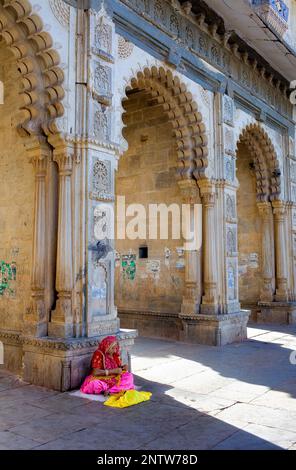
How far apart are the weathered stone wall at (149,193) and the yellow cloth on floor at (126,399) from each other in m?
4.60

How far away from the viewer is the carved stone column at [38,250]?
611cm

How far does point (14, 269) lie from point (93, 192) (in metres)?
1.76

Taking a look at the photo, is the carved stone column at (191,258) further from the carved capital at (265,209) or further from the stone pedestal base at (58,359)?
the carved capital at (265,209)

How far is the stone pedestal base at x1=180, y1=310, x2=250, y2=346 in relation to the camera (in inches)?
350

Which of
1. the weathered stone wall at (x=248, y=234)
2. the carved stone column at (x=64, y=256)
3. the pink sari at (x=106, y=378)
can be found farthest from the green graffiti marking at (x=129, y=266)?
the pink sari at (x=106, y=378)

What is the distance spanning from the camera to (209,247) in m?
9.36

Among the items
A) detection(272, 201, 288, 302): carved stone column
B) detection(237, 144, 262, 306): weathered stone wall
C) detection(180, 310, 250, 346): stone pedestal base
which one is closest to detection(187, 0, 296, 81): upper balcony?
detection(237, 144, 262, 306): weathered stone wall

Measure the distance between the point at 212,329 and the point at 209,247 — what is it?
1645 mm

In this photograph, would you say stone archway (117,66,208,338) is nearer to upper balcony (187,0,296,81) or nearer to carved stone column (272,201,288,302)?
upper balcony (187,0,296,81)

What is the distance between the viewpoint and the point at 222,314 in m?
9.16

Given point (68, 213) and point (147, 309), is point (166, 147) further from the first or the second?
point (68, 213)

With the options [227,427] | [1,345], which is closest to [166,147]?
[1,345]

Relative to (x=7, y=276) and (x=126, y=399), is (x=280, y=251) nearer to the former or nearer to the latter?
(x=7, y=276)

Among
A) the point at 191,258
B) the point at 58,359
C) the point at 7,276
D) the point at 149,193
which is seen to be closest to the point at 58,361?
the point at 58,359
